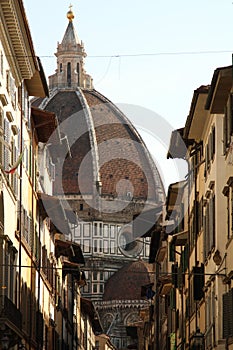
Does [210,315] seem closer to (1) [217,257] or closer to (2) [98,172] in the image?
(1) [217,257]

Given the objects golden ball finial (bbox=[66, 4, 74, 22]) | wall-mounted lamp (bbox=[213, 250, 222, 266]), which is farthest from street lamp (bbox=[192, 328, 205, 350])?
golden ball finial (bbox=[66, 4, 74, 22])

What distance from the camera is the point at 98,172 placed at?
7421 inches

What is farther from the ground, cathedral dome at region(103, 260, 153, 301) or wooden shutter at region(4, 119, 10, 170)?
cathedral dome at region(103, 260, 153, 301)

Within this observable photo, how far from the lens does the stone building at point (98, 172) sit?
183 meters

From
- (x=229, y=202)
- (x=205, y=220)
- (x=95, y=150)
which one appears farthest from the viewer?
(x=95, y=150)

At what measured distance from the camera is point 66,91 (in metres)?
193

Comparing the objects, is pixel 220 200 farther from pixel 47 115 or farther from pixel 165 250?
pixel 165 250

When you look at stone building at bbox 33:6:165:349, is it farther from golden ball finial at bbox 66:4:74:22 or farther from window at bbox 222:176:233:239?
window at bbox 222:176:233:239

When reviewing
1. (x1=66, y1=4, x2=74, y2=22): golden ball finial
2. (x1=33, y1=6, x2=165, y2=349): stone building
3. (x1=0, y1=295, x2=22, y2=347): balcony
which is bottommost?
(x1=0, y1=295, x2=22, y2=347): balcony

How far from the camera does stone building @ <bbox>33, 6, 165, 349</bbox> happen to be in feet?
601

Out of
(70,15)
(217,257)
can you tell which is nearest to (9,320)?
(217,257)

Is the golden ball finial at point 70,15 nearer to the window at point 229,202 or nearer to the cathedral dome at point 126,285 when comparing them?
the cathedral dome at point 126,285

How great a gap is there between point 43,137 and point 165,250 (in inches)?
648

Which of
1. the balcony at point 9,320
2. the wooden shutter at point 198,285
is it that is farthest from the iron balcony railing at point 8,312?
the wooden shutter at point 198,285
